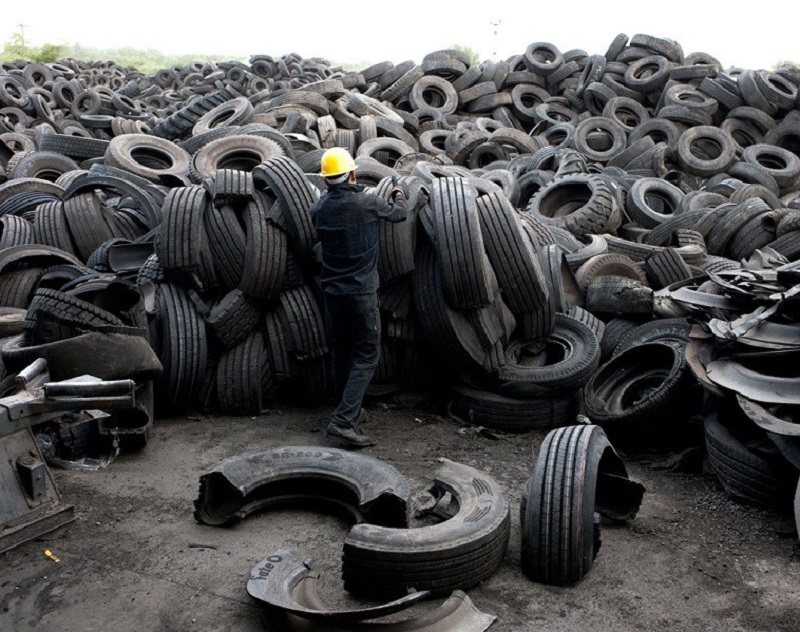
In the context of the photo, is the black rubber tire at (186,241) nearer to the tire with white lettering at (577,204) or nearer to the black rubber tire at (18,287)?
the black rubber tire at (18,287)

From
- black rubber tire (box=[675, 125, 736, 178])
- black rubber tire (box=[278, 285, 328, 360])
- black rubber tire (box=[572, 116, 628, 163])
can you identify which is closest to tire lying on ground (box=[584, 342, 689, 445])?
black rubber tire (box=[278, 285, 328, 360])

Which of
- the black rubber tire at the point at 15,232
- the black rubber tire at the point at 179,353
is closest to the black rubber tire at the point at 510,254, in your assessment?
the black rubber tire at the point at 179,353

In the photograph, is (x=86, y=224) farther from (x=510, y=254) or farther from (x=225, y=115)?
(x=225, y=115)

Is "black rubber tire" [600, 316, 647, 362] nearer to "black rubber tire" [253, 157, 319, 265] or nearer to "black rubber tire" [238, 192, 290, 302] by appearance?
"black rubber tire" [253, 157, 319, 265]

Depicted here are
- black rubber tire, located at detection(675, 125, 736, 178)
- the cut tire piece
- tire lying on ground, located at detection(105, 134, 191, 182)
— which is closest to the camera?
the cut tire piece

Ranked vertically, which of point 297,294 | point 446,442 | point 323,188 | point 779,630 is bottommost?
point 446,442

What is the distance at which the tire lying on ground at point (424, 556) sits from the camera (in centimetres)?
329

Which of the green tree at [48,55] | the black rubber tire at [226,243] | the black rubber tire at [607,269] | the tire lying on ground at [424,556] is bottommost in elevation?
the tire lying on ground at [424,556]

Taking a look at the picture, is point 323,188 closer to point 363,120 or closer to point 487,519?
point 487,519

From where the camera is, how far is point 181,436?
5.19 m

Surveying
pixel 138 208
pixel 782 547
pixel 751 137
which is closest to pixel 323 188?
pixel 138 208

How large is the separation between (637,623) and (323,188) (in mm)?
4333

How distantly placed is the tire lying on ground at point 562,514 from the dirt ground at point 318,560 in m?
0.10

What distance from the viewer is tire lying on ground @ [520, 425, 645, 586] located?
3420mm
